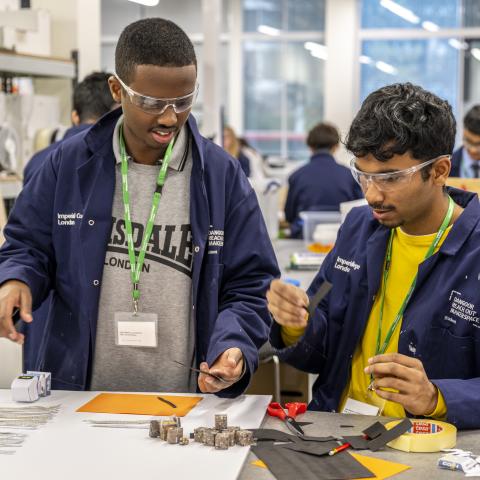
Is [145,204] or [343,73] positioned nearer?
[145,204]

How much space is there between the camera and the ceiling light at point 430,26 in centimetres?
1235

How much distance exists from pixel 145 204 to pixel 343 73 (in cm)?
1111

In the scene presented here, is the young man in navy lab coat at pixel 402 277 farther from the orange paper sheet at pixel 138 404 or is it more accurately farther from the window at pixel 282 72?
the window at pixel 282 72

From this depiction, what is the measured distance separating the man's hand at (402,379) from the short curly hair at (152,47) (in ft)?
2.70

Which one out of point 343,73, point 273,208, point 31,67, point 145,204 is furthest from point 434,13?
point 145,204

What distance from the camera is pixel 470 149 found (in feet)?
16.1

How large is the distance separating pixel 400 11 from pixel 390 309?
1136 centimetres

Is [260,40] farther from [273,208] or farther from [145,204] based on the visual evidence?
[145,204]

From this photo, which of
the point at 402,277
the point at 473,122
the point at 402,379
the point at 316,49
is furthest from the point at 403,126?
the point at 316,49

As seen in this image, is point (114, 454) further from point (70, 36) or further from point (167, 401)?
point (70, 36)

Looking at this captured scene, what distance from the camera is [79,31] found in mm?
5648

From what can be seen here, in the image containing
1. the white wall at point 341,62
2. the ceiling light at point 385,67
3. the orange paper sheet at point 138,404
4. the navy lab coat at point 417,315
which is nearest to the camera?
the orange paper sheet at point 138,404

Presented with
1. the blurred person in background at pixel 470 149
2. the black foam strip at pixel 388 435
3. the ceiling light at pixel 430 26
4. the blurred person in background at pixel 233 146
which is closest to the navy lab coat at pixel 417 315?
the black foam strip at pixel 388 435

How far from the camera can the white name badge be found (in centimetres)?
196
